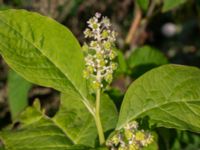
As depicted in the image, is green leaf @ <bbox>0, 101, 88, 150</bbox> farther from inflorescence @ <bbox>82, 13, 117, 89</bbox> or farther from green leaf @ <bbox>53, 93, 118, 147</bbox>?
inflorescence @ <bbox>82, 13, 117, 89</bbox>

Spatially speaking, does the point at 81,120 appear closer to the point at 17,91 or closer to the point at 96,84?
the point at 96,84

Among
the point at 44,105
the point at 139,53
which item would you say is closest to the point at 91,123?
the point at 139,53

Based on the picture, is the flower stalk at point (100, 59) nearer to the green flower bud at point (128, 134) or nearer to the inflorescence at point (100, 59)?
the inflorescence at point (100, 59)

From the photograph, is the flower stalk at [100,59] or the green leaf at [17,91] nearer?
the flower stalk at [100,59]

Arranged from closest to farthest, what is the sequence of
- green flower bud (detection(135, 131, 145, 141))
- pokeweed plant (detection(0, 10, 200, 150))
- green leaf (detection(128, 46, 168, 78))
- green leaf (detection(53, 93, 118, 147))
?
green flower bud (detection(135, 131, 145, 141)), pokeweed plant (detection(0, 10, 200, 150)), green leaf (detection(53, 93, 118, 147)), green leaf (detection(128, 46, 168, 78))

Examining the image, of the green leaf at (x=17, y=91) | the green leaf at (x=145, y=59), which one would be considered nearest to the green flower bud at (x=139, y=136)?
the green leaf at (x=145, y=59)

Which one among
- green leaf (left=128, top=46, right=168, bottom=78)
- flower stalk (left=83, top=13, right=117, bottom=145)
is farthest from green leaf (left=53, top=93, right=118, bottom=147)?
green leaf (left=128, top=46, right=168, bottom=78)
